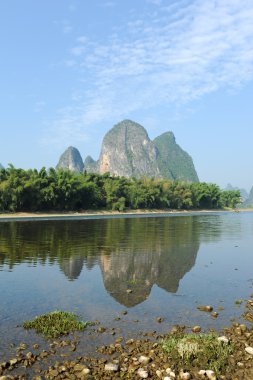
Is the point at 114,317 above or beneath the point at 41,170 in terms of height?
beneath

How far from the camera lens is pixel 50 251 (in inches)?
1252

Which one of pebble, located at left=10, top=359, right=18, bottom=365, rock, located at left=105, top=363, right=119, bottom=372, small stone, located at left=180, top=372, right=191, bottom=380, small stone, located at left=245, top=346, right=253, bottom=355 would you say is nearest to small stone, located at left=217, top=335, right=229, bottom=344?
small stone, located at left=245, top=346, right=253, bottom=355

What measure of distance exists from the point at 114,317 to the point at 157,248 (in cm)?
2038

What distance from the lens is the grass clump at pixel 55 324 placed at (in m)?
12.1

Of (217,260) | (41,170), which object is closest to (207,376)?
(217,260)

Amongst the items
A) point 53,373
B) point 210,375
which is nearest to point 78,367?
point 53,373

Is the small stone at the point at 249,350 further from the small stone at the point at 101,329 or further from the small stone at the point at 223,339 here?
the small stone at the point at 101,329

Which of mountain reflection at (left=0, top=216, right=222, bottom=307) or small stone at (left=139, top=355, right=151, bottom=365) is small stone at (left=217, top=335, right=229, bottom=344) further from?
mountain reflection at (left=0, top=216, right=222, bottom=307)

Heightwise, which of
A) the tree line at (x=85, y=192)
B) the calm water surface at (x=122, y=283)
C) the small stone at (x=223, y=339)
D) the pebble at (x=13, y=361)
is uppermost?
the tree line at (x=85, y=192)

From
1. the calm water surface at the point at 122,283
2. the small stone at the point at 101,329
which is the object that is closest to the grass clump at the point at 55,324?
the calm water surface at the point at 122,283

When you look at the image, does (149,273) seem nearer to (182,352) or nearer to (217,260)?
(217,260)

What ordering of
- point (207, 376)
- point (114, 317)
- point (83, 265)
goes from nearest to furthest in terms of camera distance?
1. point (207, 376)
2. point (114, 317)
3. point (83, 265)

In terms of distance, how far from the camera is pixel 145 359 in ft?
31.8

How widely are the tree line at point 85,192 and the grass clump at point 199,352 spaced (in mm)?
85597
